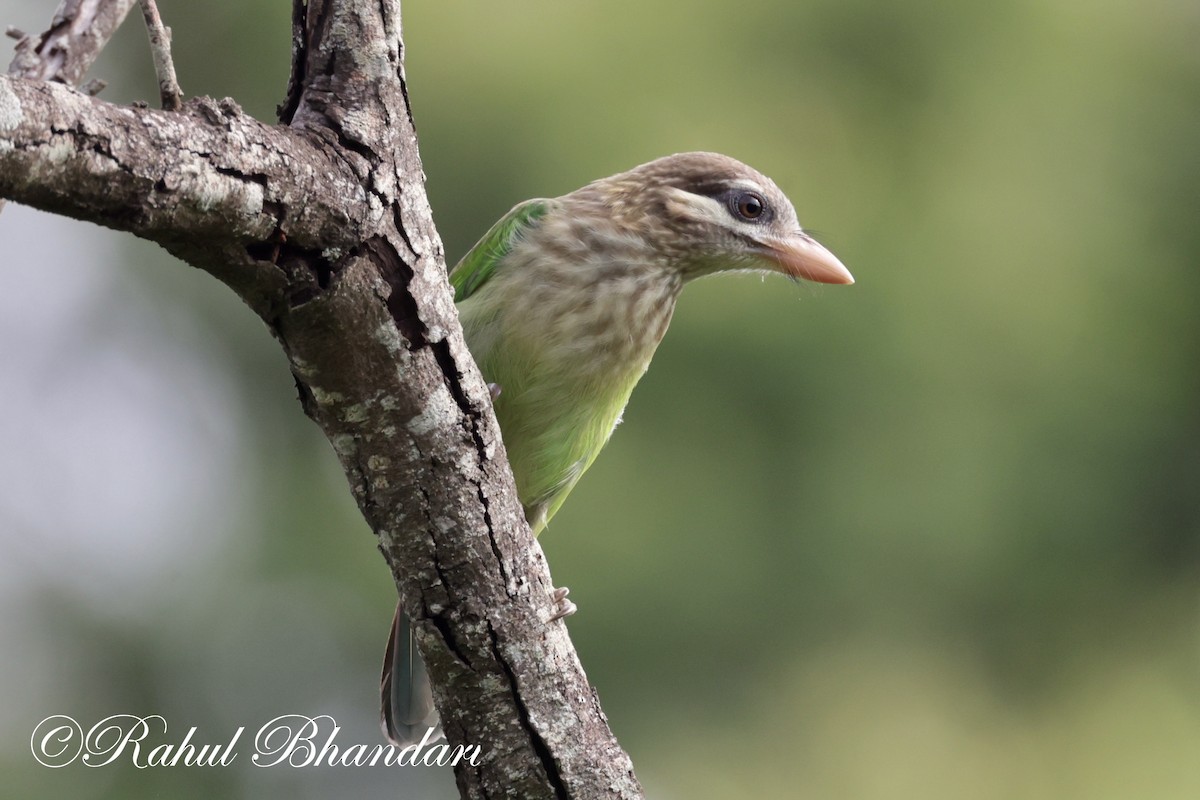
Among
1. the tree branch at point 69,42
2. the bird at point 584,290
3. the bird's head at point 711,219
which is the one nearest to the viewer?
the tree branch at point 69,42

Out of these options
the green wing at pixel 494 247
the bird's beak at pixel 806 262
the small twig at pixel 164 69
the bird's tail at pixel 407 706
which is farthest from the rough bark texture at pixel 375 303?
the bird's beak at pixel 806 262

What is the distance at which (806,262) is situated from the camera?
4129 millimetres

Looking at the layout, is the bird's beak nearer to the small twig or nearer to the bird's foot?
the bird's foot

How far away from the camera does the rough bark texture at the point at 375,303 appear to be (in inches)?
67.5

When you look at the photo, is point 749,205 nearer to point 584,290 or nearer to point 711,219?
point 711,219

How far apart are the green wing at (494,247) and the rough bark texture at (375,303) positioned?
1.50 metres

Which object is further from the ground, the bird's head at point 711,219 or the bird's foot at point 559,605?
the bird's head at point 711,219

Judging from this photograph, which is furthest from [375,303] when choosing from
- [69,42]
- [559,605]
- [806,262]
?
[806,262]

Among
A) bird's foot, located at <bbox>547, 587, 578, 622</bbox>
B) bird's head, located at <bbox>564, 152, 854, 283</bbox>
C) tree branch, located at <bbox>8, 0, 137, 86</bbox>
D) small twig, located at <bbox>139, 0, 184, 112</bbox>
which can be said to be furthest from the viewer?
bird's head, located at <bbox>564, 152, 854, 283</bbox>

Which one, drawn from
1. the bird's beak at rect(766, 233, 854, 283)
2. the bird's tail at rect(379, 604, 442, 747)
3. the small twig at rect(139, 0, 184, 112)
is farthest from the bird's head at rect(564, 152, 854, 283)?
the small twig at rect(139, 0, 184, 112)

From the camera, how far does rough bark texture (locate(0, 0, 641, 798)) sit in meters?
1.71

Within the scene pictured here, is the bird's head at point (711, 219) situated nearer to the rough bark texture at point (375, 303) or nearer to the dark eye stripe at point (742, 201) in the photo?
the dark eye stripe at point (742, 201)

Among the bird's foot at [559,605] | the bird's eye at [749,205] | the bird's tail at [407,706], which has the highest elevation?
the bird's eye at [749,205]

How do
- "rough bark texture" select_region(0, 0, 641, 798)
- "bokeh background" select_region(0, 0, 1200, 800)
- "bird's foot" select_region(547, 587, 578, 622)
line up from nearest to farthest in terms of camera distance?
1. "rough bark texture" select_region(0, 0, 641, 798)
2. "bird's foot" select_region(547, 587, 578, 622)
3. "bokeh background" select_region(0, 0, 1200, 800)
